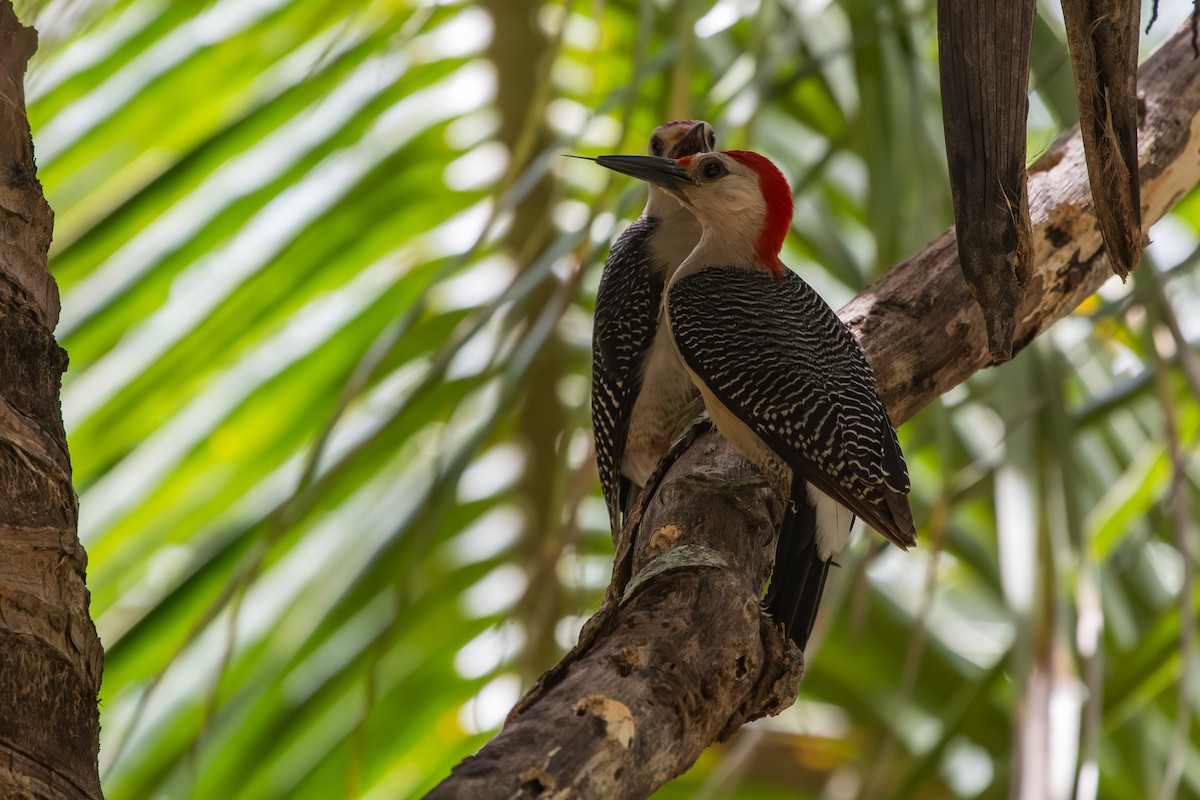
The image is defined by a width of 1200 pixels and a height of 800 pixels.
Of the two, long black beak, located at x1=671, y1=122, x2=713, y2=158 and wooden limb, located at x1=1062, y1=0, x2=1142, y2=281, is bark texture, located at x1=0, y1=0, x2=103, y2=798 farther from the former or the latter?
long black beak, located at x1=671, y1=122, x2=713, y2=158

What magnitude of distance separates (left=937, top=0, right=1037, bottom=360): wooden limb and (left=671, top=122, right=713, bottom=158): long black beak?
184 centimetres

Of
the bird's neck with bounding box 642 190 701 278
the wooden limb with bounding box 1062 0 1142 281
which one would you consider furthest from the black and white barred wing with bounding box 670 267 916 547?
the wooden limb with bounding box 1062 0 1142 281

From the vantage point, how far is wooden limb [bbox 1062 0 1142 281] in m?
1.00

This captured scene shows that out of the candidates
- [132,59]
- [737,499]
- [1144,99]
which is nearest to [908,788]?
[737,499]

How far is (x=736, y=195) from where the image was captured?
258cm

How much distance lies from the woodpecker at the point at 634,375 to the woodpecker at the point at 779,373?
0.46 feet

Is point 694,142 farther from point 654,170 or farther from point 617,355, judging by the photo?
point 617,355

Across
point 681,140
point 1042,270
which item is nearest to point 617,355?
point 681,140

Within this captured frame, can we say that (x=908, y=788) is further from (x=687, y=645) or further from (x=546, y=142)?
(x=546, y=142)

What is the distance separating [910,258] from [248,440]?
1350 mm

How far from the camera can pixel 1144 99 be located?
7.52 feet

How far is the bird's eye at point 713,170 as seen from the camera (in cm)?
A: 259

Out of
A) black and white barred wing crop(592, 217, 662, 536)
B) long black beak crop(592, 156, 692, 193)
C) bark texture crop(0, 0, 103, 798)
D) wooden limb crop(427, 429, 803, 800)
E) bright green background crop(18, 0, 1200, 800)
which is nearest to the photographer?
bark texture crop(0, 0, 103, 798)

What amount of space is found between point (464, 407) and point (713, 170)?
853 mm
